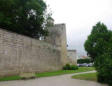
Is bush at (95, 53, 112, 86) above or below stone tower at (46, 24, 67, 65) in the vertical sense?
below

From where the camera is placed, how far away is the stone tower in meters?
30.4

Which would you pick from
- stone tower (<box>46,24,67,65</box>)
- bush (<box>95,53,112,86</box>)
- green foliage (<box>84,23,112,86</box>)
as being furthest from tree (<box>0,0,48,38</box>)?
bush (<box>95,53,112,86</box>)

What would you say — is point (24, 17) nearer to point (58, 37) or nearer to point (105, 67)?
point (58, 37)

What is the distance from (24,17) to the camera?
2603cm

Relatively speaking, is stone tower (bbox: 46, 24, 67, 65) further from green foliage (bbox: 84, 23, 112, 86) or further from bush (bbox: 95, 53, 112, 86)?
bush (bbox: 95, 53, 112, 86)

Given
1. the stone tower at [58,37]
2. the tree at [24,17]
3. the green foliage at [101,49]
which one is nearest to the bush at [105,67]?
the green foliage at [101,49]

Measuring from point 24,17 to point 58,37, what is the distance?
7.91m

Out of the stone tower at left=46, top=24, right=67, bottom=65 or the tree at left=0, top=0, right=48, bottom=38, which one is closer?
the tree at left=0, top=0, right=48, bottom=38

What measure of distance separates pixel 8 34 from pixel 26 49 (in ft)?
11.1

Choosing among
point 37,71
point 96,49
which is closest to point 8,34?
point 37,71

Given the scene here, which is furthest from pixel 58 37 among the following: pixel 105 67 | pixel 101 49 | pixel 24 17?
pixel 105 67

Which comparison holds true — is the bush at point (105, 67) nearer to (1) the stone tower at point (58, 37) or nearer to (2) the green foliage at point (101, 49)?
(2) the green foliage at point (101, 49)

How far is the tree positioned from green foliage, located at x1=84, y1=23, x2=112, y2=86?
1107cm

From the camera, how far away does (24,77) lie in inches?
568
